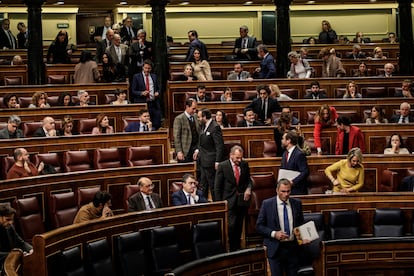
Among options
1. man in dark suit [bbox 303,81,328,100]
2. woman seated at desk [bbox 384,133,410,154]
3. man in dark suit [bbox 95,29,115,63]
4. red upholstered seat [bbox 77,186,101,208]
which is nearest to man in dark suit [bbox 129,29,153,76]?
man in dark suit [bbox 95,29,115,63]

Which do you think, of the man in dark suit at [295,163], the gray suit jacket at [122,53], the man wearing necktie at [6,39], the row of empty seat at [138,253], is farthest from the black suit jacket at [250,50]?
the row of empty seat at [138,253]

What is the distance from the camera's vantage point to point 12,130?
430 inches

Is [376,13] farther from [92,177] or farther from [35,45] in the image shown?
[92,177]

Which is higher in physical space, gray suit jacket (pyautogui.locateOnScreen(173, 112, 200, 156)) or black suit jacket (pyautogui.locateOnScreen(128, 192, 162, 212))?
gray suit jacket (pyautogui.locateOnScreen(173, 112, 200, 156))

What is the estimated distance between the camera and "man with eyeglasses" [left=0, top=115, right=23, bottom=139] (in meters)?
10.9

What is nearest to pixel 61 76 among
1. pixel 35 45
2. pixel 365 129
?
pixel 35 45

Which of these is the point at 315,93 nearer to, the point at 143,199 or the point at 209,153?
the point at 209,153

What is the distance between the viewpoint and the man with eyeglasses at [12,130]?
35.7 feet

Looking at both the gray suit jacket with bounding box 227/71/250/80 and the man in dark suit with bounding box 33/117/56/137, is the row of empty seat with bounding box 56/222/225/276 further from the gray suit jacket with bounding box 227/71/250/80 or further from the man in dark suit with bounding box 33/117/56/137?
the gray suit jacket with bounding box 227/71/250/80

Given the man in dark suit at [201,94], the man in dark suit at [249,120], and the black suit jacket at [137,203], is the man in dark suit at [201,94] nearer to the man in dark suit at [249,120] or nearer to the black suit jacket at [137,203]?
the man in dark suit at [249,120]

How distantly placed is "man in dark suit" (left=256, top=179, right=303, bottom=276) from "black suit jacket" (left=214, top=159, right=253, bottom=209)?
109 centimetres

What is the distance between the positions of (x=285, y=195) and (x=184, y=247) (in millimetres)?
1212

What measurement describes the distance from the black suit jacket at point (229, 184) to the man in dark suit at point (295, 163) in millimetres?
521

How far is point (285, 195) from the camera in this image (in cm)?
813
